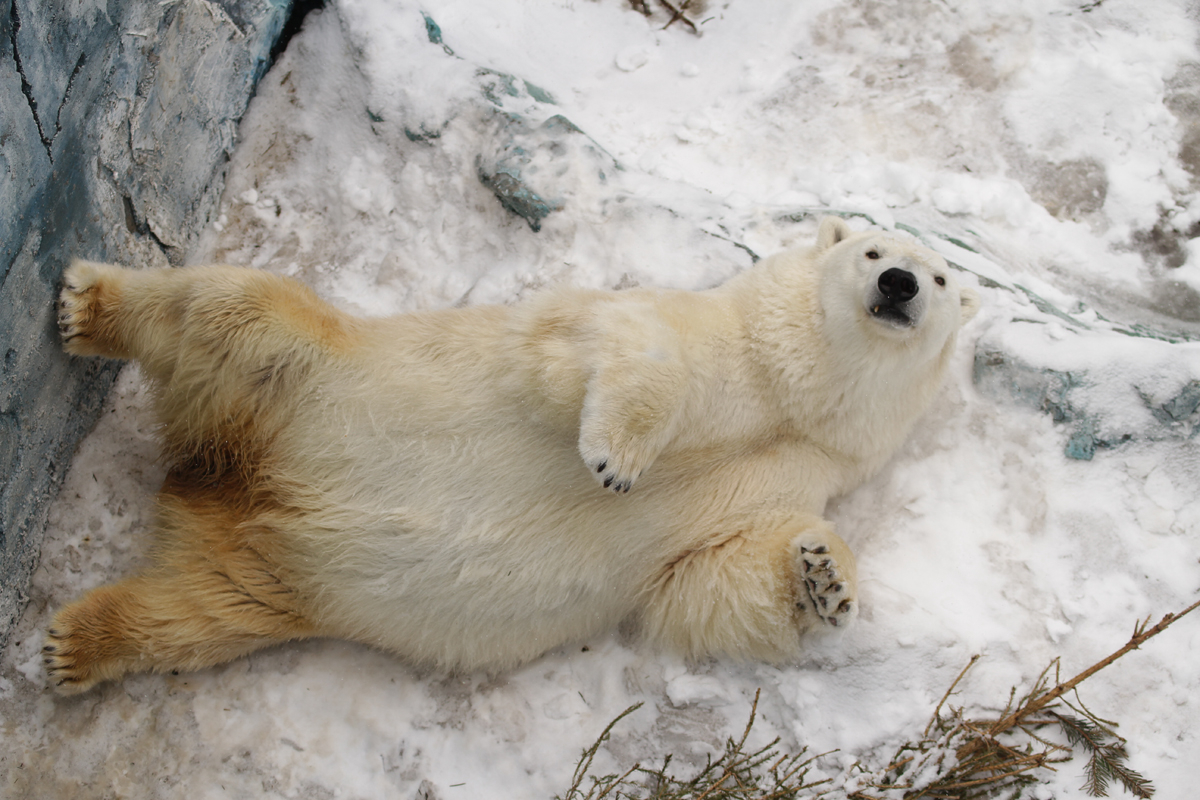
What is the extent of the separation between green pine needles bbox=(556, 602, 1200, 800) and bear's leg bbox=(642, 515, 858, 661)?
0.34 m

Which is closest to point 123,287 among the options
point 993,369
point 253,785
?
point 253,785

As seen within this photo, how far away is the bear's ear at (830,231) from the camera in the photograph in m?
3.38

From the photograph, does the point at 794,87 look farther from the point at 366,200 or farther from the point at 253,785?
the point at 253,785

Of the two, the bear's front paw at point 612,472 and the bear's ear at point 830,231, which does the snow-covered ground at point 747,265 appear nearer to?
the bear's ear at point 830,231

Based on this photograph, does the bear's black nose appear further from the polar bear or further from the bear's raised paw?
the bear's raised paw

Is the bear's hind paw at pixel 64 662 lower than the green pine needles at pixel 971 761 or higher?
lower

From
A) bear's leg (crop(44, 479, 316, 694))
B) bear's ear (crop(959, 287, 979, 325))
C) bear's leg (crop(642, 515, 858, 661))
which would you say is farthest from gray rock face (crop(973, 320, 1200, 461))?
bear's leg (crop(44, 479, 316, 694))

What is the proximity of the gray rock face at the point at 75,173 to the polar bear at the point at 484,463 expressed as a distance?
0.21 meters

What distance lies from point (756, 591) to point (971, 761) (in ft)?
2.87

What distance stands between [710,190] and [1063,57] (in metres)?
2.28

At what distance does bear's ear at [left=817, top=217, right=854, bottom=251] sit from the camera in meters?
3.38

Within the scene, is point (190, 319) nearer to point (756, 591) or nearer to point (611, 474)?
point (611, 474)

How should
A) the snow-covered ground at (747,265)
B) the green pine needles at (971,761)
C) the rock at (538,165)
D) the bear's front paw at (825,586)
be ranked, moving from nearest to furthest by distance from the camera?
the green pine needles at (971,761)
the bear's front paw at (825,586)
the snow-covered ground at (747,265)
the rock at (538,165)

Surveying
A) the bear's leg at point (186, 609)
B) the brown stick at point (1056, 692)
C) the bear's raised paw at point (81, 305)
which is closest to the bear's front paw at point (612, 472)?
the bear's leg at point (186, 609)
